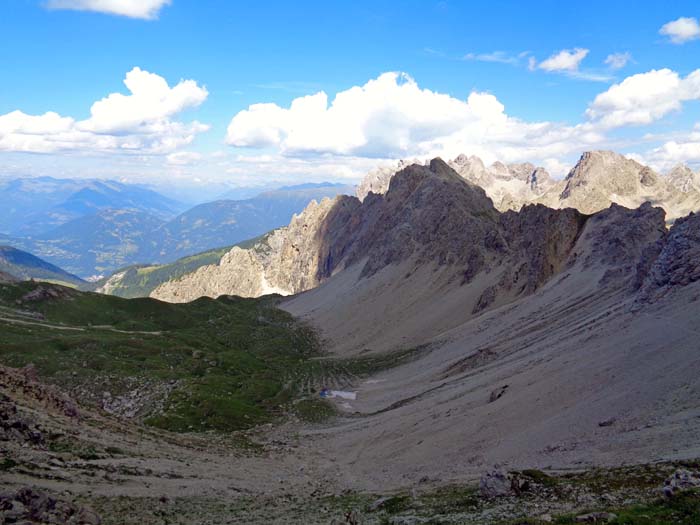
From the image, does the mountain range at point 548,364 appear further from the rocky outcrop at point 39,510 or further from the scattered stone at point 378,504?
the rocky outcrop at point 39,510

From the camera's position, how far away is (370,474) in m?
51.5

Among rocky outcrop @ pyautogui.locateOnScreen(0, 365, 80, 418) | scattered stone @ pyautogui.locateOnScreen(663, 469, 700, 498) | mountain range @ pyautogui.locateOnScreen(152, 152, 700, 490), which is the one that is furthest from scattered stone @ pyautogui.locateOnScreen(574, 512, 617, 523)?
rocky outcrop @ pyautogui.locateOnScreen(0, 365, 80, 418)

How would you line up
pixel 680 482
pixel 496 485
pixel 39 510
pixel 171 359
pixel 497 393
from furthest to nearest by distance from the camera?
pixel 171 359 → pixel 497 393 → pixel 496 485 → pixel 680 482 → pixel 39 510

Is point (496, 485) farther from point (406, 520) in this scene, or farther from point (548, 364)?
point (548, 364)

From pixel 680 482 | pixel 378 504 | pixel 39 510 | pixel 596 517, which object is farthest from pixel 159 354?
pixel 680 482

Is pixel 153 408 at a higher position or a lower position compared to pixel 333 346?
higher

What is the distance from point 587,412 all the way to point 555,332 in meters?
35.0

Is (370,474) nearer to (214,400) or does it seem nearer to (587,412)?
(587,412)

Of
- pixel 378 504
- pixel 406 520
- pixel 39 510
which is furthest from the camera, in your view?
pixel 378 504

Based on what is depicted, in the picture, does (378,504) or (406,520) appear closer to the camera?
(406,520)

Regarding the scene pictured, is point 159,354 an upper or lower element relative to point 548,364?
lower

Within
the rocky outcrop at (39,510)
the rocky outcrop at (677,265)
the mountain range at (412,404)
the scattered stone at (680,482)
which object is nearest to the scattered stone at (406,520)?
the mountain range at (412,404)

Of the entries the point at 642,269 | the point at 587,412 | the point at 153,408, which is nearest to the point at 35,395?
the point at 153,408

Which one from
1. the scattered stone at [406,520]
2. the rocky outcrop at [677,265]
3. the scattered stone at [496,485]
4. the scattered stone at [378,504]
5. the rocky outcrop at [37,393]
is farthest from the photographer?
the rocky outcrop at [677,265]
